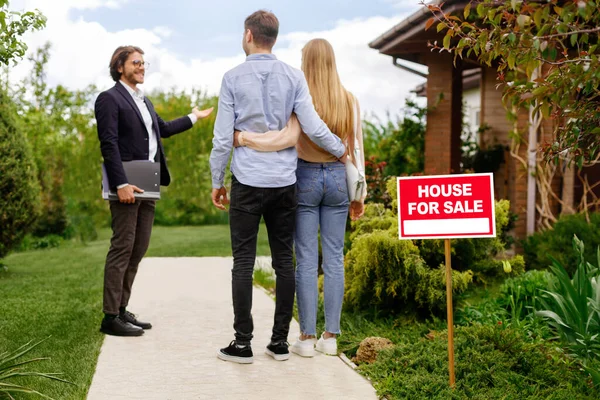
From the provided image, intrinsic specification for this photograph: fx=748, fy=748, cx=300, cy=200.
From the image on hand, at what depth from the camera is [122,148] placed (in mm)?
5594

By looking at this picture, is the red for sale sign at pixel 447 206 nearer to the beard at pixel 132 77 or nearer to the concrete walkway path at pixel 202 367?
the concrete walkway path at pixel 202 367

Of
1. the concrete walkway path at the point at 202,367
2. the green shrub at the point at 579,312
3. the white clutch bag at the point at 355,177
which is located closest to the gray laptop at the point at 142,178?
the concrete walkway path at the point at 202,367

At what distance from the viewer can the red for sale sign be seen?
4129 mm

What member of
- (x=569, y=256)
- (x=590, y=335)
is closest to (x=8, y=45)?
(x=590, y=335)

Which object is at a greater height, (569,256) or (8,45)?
(8,45)

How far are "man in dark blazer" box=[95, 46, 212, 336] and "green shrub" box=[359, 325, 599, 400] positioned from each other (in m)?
2.00

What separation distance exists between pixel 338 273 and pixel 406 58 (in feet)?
26.1

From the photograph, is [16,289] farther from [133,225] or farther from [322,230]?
[322,230]

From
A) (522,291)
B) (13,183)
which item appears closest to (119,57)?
(522,291)

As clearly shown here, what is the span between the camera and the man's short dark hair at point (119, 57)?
18.4ft

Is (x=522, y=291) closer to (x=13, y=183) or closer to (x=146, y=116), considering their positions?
(x=146, y=116)

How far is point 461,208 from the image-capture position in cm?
415

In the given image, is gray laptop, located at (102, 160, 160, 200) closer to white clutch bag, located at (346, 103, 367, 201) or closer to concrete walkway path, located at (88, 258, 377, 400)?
concrete walkway path, located at (88, 258, 377, 400)

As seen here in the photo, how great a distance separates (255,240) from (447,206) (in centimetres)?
128
